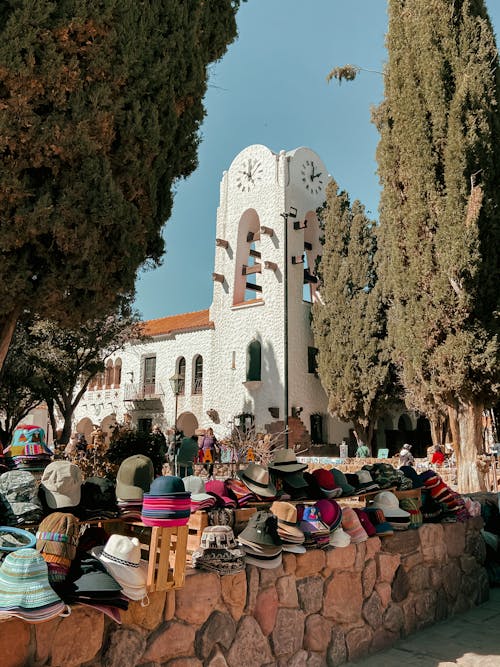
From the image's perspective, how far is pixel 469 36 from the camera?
11742mm

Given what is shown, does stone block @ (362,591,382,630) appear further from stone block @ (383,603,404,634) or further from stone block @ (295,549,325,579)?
stone block @ (295,549,325,579)

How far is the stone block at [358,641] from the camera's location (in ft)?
12.8

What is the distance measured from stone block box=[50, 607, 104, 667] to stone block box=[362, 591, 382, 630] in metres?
2.37

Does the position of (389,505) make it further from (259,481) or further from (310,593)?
(259,481)

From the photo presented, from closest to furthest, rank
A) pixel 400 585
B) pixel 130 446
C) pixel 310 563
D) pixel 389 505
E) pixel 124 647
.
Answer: pixel 124 647 < pixel 310 563 < pixel 400 585 < pixel 389 505 < pixel 130 446

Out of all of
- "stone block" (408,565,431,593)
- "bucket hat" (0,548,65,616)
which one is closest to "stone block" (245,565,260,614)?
"bucket hat" (0,548,65,616)

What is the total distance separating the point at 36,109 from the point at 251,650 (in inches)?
224

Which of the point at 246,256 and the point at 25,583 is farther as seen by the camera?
the point at 246,256

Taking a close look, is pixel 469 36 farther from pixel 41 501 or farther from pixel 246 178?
pixel 246 178

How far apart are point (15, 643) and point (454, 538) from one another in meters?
4.29

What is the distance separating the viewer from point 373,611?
4156mm

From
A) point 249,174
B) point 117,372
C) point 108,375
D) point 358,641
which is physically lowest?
point 358,641

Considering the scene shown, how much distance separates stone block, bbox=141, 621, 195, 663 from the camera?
269 centimetres

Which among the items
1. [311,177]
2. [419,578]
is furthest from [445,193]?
[311,177]
